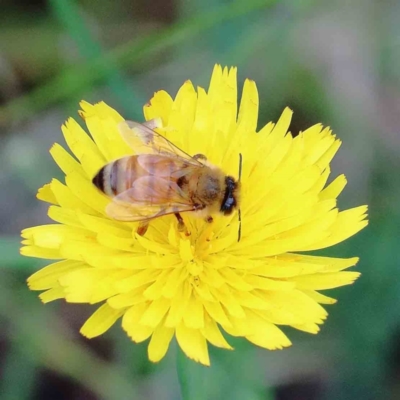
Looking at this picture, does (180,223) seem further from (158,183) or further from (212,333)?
(212,333)

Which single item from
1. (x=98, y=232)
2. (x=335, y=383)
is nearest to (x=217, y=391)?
(x=335, y=383)

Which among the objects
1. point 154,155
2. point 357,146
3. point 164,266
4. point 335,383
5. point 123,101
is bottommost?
point 335,383

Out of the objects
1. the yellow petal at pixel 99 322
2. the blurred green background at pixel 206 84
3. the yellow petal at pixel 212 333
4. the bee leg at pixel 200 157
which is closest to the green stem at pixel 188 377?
the yellow petal at pixel 212 333

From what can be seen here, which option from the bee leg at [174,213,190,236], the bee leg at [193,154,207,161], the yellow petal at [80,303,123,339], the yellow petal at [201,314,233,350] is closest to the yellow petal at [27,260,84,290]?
the yellow petal at [80,303,123,339]

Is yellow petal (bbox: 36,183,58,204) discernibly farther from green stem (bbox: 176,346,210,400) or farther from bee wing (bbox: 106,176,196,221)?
green stem (bbox: 176,346,210,400)

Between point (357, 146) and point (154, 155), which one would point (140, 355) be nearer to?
point (154, 155)
